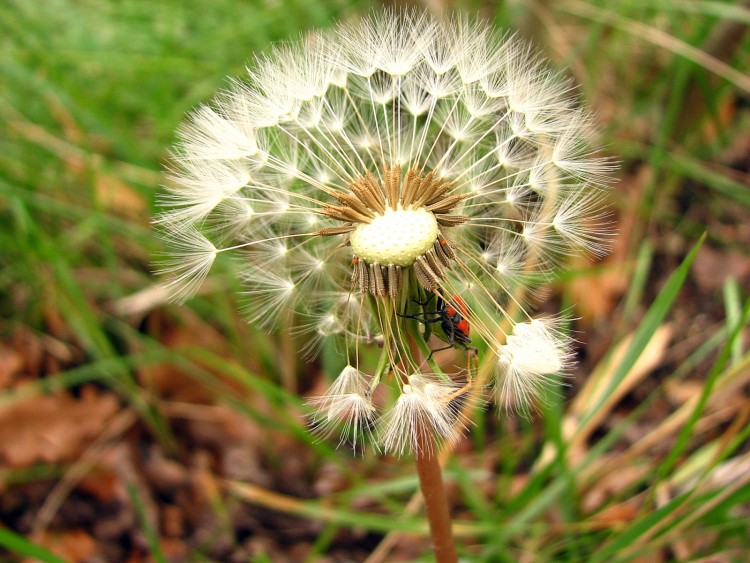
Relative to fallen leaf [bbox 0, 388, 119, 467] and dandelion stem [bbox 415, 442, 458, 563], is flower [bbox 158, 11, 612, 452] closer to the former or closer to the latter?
dandelion stem [bbox 415, 442, 458, 563]

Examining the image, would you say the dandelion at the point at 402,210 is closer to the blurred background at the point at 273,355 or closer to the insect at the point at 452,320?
the insect at the point at 452,320

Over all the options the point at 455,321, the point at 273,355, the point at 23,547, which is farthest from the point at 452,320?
the point at 273,355

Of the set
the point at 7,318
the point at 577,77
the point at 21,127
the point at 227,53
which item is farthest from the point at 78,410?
the point at 577,77

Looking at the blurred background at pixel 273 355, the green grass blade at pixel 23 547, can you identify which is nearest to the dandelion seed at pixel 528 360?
the blurred background at pixel 273 355

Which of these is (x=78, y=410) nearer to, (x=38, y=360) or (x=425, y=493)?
(x=38, y=360)

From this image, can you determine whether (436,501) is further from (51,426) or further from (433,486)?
(51,426)

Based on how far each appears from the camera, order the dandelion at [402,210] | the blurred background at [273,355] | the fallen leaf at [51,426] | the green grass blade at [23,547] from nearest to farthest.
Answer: the dandelion at [402,210] < the green grass blade at [23,547] < the blurred background at [273,355] < the fallen leaf at [51,426]

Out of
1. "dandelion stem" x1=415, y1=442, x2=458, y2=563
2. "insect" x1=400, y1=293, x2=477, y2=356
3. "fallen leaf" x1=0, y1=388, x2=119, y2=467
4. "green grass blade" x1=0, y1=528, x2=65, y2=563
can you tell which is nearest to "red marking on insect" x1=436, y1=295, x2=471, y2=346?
"insect" x1=400, y1=293, x2=477, y2=356
